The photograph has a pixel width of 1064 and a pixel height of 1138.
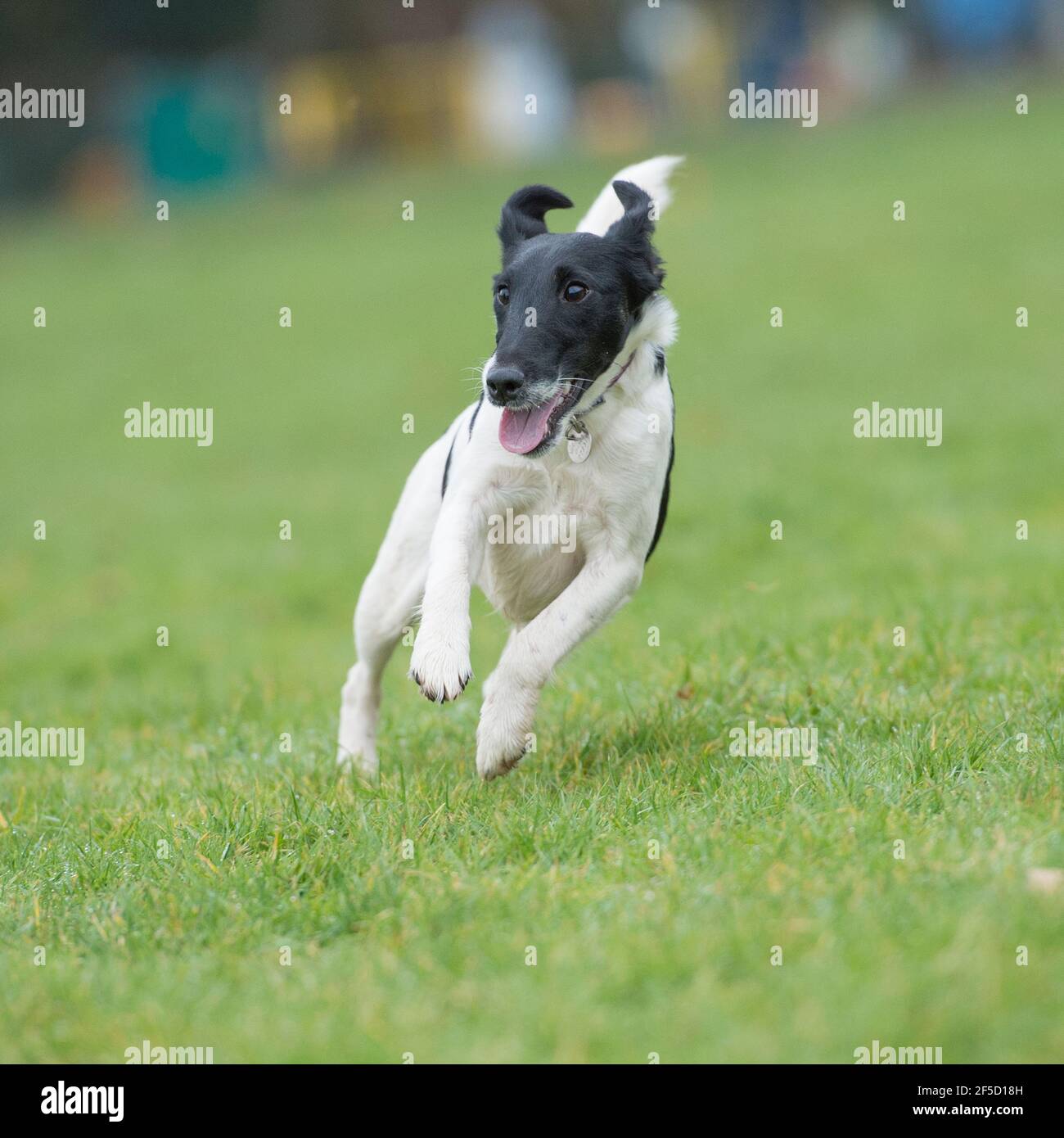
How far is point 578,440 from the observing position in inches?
191

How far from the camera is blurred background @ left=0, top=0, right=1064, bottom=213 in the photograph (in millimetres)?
36281

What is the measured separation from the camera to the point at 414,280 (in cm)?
2259

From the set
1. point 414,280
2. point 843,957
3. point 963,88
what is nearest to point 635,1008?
point 843,957

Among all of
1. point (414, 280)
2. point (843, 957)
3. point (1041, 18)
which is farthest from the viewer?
point (1041, 18)

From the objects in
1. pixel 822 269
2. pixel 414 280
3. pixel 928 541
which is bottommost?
pixel 928 541

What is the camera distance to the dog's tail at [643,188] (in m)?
5.38

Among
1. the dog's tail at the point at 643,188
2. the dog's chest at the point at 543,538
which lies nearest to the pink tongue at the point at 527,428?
the dog's chest at the point at 543,538

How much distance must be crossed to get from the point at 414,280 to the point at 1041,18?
94.6 feet

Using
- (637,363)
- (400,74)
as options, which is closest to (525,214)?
(637,363)

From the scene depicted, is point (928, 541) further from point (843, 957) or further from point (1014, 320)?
point (1014, 320)

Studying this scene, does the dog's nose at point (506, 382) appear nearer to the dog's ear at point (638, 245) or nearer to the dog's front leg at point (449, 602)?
the dog's front leg at point (449, 602)

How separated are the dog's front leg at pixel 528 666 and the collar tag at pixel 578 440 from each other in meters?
0.39

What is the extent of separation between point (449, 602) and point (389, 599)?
1.03 metres

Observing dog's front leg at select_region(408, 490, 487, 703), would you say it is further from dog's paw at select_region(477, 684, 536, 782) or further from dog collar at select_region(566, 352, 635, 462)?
dog collar at select_region(566, 352, 635, 462)
